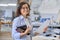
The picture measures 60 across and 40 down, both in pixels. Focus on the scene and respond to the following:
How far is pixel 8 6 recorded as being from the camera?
5.52ft

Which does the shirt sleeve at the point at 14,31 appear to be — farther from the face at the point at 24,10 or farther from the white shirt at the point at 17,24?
the face at the point at 24,10

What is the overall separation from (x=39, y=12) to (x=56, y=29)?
0.35 m

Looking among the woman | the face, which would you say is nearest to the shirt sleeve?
the woman

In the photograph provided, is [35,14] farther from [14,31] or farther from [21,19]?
[14,31]

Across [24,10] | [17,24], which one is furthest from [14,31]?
[24,10]

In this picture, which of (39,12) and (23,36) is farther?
(39,12)

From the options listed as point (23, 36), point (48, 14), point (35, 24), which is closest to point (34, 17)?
point (35, 24)

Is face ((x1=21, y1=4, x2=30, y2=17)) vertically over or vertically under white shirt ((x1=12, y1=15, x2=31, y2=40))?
over

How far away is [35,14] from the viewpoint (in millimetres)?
1668

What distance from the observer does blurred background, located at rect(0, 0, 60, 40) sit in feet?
5.34

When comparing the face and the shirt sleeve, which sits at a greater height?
the face

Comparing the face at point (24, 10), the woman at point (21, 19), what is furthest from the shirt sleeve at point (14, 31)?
the face at point (24, 10)

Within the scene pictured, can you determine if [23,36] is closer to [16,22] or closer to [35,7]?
[16,22]

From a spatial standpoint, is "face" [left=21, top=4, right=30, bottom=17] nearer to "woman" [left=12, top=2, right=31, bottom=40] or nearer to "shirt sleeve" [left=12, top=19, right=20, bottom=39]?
"woman" [left=12, top=2, right=31, bottom=40]
